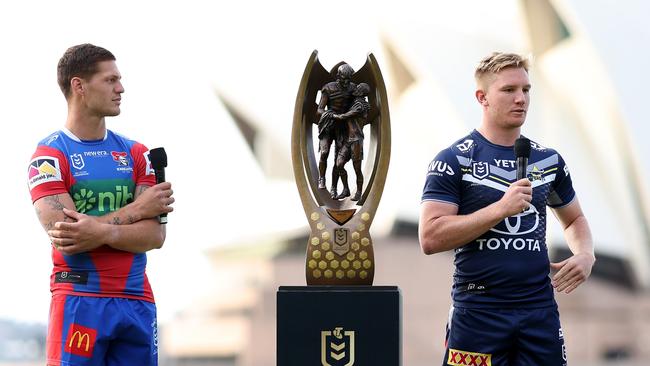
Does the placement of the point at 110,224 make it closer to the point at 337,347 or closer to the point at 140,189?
the point at 140,189

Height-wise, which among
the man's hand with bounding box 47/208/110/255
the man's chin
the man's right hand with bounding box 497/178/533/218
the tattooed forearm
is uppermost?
the man's chin

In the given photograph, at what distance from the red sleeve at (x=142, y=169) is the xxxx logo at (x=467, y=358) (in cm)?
121

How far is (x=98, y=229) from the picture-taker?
3.92 m

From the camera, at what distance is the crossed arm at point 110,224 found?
3.91 meters

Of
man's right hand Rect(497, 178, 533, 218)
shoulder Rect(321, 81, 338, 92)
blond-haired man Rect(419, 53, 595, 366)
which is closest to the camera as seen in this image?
man's right hand Rect(497, 178, 533, 218)

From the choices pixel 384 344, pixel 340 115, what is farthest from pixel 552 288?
pixel 340 115

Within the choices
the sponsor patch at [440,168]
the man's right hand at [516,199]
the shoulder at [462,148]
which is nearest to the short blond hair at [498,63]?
the shoulder at [462,148]

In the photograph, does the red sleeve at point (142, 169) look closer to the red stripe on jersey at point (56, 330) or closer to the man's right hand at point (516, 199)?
the red stripe on jersey at point (56, 330)

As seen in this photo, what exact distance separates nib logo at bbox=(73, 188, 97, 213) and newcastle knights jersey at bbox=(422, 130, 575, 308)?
3.77ft

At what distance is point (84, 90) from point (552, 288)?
1.72 m

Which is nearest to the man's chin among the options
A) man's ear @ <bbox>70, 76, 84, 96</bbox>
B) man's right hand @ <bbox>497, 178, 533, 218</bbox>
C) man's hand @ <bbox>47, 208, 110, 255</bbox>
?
man's ear @ <bbox>70, 76, 84, 96</bbox>

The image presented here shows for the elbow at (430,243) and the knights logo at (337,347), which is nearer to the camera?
the elbow at (430,243)

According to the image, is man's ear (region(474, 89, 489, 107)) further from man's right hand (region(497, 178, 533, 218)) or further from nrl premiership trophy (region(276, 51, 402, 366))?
nrl premiership trophy (region(276, 51, 402, 366))

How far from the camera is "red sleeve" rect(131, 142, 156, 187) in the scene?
163 inches
